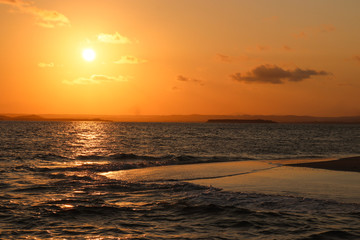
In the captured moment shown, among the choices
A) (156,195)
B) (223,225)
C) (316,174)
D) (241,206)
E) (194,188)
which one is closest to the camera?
(223,225)

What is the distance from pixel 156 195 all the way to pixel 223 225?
5.71m

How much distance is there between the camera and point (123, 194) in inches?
693

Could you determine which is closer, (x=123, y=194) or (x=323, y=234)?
(x=323, y=234)

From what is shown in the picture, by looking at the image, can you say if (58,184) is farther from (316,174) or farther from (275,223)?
(316,174)

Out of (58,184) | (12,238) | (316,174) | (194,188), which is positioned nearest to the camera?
(12,238)

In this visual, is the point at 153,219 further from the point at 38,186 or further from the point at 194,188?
the point at 38,186

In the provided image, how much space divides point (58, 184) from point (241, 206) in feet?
37.8

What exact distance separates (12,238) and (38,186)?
31.4 ft

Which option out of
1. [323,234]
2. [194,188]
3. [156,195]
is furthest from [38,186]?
[323,234]

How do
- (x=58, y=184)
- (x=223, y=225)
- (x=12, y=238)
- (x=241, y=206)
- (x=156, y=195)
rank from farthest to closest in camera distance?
(x=58, y=184) < (x=156, y=195) < (x=241, y=206) < (x=223, y=225) < (x=12, y=238)

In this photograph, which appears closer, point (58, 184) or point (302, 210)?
point (302, 210)

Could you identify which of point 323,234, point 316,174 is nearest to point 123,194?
point 323,234

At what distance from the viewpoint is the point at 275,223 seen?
40.3 feet

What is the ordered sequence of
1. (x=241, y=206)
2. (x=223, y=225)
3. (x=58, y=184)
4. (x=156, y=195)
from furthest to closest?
(x=58, y=184) → (x=156, y=195) → (x=241, y=206) → (x=223, y=225)
